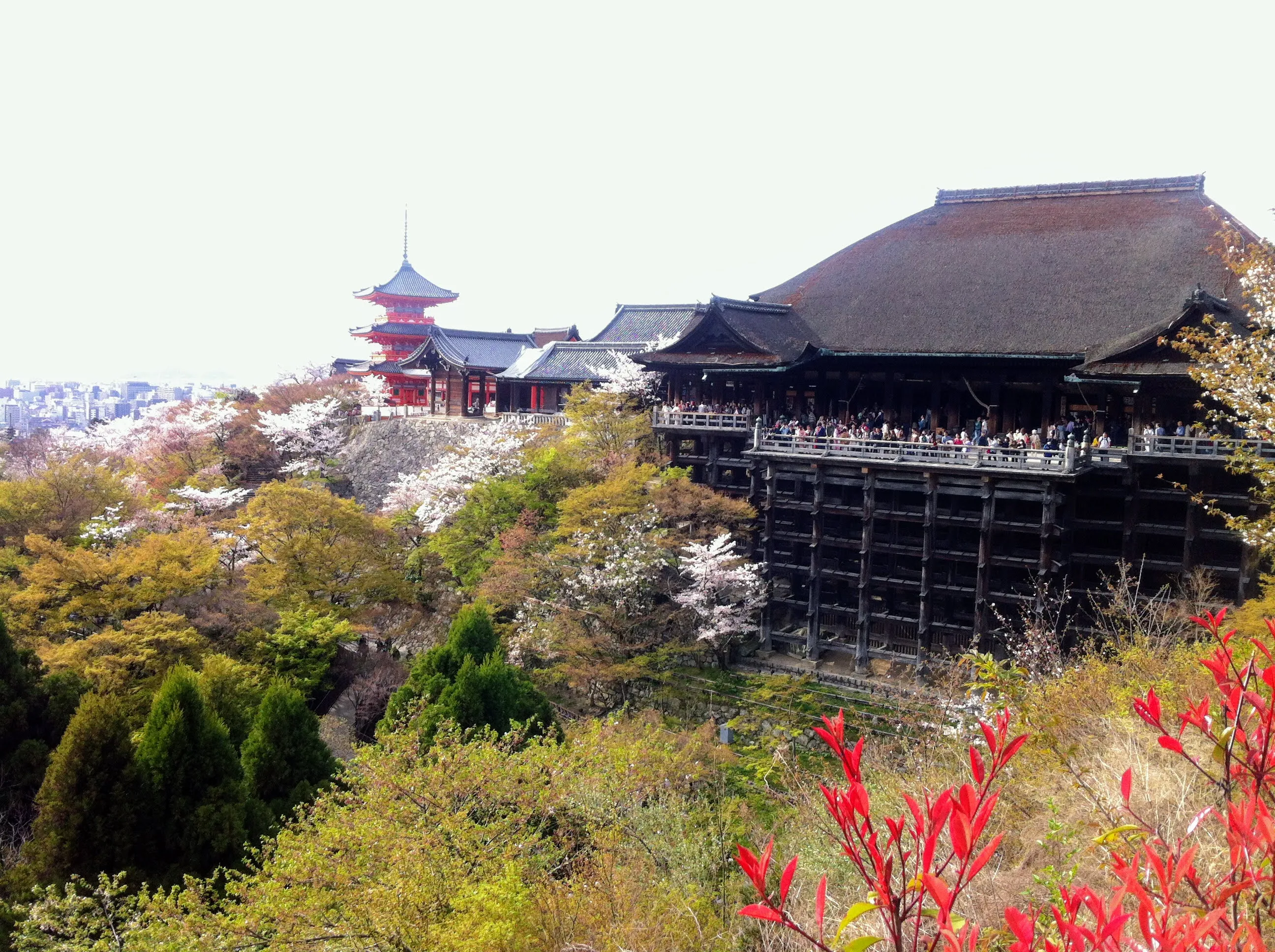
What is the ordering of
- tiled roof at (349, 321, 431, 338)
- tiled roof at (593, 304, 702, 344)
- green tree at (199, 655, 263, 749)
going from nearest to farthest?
green tree at (199, 655, 263, 749) < tiled roof at (593, 304, 702, 344) < tiled roof at (349, 321, 431, 338)

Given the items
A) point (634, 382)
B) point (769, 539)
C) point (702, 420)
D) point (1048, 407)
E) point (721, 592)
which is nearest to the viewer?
point (1048, 407)

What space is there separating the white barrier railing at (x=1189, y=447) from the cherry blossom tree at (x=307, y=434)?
3303cm

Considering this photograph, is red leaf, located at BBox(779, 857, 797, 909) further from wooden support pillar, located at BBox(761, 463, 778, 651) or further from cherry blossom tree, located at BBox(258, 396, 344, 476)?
cherry blossom tree, located at BBox(258, 396, 344, 476)

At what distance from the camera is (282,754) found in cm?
1553

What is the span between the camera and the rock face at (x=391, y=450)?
3884 centimetres

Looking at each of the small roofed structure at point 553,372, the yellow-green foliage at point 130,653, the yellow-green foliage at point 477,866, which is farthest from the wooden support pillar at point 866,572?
the yellow-green foliage at point 130,653

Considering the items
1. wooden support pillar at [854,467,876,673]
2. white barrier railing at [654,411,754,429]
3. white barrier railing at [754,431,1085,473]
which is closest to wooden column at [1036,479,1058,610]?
white barrier railing at [754,431,1085,473]

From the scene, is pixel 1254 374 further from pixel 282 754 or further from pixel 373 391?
pixel 373 391

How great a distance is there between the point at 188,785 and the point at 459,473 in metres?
16.5

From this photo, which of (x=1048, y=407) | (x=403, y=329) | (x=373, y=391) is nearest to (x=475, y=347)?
(x=373, y=391)

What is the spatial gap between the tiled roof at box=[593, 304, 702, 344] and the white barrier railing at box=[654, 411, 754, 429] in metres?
9.56

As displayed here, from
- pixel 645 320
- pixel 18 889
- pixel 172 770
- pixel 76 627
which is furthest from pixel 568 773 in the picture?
pixel 645 320

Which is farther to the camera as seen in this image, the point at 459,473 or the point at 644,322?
the point at 644,322

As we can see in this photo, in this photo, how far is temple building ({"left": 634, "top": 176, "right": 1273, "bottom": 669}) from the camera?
20547mm
